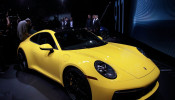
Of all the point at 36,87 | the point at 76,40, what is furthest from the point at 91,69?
the point at 36,87

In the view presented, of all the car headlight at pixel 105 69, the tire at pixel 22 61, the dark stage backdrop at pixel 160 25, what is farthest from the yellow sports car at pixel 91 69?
the dark stage backdrop at pixel 160 25

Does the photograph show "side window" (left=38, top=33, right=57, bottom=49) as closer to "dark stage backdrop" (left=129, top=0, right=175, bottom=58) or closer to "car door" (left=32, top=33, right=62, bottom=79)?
"car door" (left=32, top=33, right=62, bottom=79)

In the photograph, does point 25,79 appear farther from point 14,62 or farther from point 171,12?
point 171,12

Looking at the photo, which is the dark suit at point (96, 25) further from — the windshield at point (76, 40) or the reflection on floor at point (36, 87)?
the windshield at point (76, 40)

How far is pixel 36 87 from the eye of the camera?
9.98 ft

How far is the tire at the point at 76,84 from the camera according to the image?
2.04 metres

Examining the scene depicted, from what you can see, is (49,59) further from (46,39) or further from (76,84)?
(76,84)

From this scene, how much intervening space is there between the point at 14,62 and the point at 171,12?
5.90 metres

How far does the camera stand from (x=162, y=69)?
399 centimetres

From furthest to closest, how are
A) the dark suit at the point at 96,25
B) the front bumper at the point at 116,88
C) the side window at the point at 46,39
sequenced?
the dark suit at the point at 96,25 → the side window at the point at 46,39 → the front bumper at the point at 116,88

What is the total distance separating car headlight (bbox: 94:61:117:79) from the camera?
1945 millimetres

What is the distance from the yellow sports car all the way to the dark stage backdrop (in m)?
3.25

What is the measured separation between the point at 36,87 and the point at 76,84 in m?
1.24

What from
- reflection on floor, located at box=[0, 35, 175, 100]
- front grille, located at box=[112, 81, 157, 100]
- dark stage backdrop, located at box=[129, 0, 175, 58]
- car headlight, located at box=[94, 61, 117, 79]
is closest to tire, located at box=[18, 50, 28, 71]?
reflection on floor, located at box=[0, 35, 175, 100]
